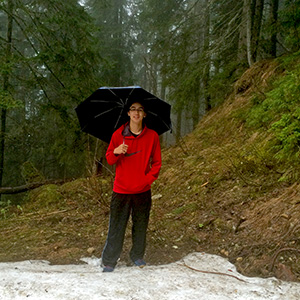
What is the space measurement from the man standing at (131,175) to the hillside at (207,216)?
60cm

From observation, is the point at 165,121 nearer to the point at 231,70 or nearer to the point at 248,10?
the point at 248,10

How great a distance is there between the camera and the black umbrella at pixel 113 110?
10.5 feet

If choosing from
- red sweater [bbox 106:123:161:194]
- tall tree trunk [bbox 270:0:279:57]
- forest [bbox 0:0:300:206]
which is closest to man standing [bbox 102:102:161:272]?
red sweater [bbox 106:123:161:194]

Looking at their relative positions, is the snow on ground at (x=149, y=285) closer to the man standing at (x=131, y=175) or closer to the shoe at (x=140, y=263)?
the shoe at (x=140, y=263)

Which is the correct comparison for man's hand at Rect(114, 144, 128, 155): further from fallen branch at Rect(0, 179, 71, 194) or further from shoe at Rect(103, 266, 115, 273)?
fallen branch at Rect(0, 179, 71, 194)

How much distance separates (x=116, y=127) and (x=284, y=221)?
2482mm

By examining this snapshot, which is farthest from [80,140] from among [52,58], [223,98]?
[223,98]

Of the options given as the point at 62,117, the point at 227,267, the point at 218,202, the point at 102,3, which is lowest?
the point at 227,267

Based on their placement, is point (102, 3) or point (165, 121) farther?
point (102, 3)

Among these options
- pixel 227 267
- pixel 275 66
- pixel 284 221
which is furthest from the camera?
pixel 275 66

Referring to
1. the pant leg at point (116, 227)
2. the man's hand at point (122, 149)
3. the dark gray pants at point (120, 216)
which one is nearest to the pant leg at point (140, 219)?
the dark gray pants at point (120, 216)

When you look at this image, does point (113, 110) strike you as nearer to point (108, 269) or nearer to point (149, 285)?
point (108, 269)

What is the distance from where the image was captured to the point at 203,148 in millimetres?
7809

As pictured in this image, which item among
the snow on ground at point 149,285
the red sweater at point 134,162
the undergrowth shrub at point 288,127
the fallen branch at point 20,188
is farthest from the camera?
the fallen branch at point 20,188
